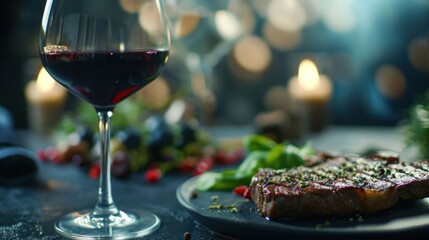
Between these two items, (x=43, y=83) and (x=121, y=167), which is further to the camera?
(x=43, y=83)

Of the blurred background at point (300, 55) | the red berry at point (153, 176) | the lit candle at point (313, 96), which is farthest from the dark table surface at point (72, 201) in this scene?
the blurred background at point (300, 55)

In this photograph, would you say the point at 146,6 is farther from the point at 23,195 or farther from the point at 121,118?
the point at 121,118

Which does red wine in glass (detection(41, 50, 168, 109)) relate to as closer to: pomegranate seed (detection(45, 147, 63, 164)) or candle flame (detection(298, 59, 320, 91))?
pomegranate seed (detection(45, 147, 63, 164))

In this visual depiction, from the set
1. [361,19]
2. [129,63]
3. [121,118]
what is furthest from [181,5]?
[361,19]

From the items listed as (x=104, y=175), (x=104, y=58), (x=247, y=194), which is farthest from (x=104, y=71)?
(x=247, y=194)

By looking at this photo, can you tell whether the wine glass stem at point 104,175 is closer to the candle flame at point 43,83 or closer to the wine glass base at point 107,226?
the wine glass base at point 107,226

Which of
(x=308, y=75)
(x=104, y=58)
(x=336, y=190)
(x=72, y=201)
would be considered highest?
(x=104, y=58)

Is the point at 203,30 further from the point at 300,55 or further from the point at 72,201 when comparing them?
the point at 300,55
